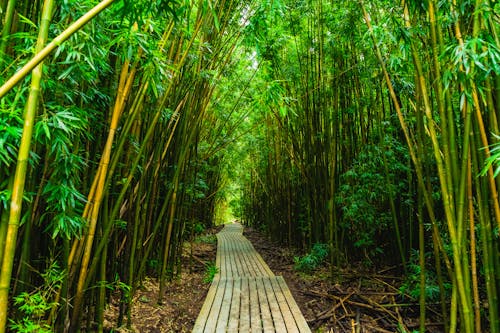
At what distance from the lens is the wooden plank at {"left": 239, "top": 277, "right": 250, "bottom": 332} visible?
241 centimetres

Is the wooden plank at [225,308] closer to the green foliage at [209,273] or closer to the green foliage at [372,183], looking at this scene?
the green foliage at [209,273]

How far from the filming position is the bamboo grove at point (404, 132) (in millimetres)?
1662

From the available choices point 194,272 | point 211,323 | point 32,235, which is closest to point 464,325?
point 211,323

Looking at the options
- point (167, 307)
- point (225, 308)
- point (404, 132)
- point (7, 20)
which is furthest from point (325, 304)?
point (7, 20)

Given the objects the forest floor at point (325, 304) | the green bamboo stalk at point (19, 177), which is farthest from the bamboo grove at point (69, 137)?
the forest floor at point (325, 304)

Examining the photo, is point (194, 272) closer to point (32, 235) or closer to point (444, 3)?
point (32, 235)

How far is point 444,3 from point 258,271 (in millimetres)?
3848

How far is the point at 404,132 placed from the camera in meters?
2.16

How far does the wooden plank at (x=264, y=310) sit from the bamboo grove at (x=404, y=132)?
3.03 ft

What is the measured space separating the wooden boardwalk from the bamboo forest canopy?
0.65 m

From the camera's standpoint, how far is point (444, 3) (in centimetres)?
166

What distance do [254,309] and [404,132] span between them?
200 cm

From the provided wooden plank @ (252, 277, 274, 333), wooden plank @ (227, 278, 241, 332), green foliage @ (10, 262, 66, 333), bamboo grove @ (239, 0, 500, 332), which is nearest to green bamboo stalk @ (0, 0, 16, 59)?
green foliage @ (10, 262, 66, 333)

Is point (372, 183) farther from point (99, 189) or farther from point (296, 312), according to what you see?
point (99, 189)
